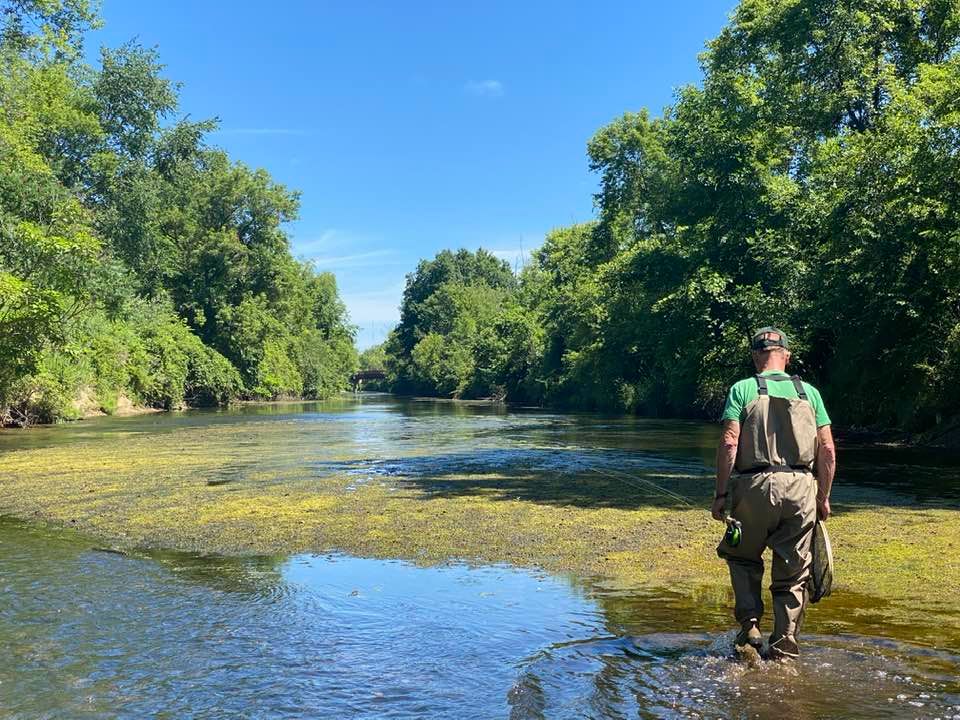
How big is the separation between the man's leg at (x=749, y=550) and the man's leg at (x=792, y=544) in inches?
3.9

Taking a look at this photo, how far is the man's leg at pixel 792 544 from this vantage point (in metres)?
5.61

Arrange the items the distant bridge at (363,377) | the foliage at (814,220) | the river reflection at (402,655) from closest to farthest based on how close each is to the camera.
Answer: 1. the river reflection at (402,655)
2. the foliage at (814,220)
3. the distant bridge at (363,377)

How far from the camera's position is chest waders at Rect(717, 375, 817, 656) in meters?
5.64

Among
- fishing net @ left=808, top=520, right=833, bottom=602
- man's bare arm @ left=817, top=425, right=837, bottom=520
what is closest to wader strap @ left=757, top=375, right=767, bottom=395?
man's bare arm @ left=817, top=425, right=837, bottom=520

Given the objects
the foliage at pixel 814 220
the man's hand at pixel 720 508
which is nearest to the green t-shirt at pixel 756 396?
the man's hand at pixel 720 508

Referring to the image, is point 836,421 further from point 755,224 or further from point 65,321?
point 65,321

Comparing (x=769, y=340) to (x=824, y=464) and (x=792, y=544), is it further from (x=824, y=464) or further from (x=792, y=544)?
(x=792, y=544)

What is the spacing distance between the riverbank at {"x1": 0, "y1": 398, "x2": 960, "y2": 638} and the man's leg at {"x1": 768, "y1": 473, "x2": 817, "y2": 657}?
1561mm

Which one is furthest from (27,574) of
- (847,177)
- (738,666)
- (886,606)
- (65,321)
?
(65,321)

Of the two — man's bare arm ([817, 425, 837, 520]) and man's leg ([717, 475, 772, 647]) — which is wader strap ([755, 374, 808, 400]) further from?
man's leg ([717, 475, 772, 647])

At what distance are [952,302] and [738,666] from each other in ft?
62.6

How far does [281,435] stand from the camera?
29.0 m

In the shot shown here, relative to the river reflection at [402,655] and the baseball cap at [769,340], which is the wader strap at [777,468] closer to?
the baseball cap at [769,340]

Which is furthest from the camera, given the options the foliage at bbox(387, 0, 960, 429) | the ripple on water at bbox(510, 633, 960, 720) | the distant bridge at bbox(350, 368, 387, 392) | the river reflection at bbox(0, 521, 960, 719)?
the distant bridge at bbox(350, 368, 387, 392)
